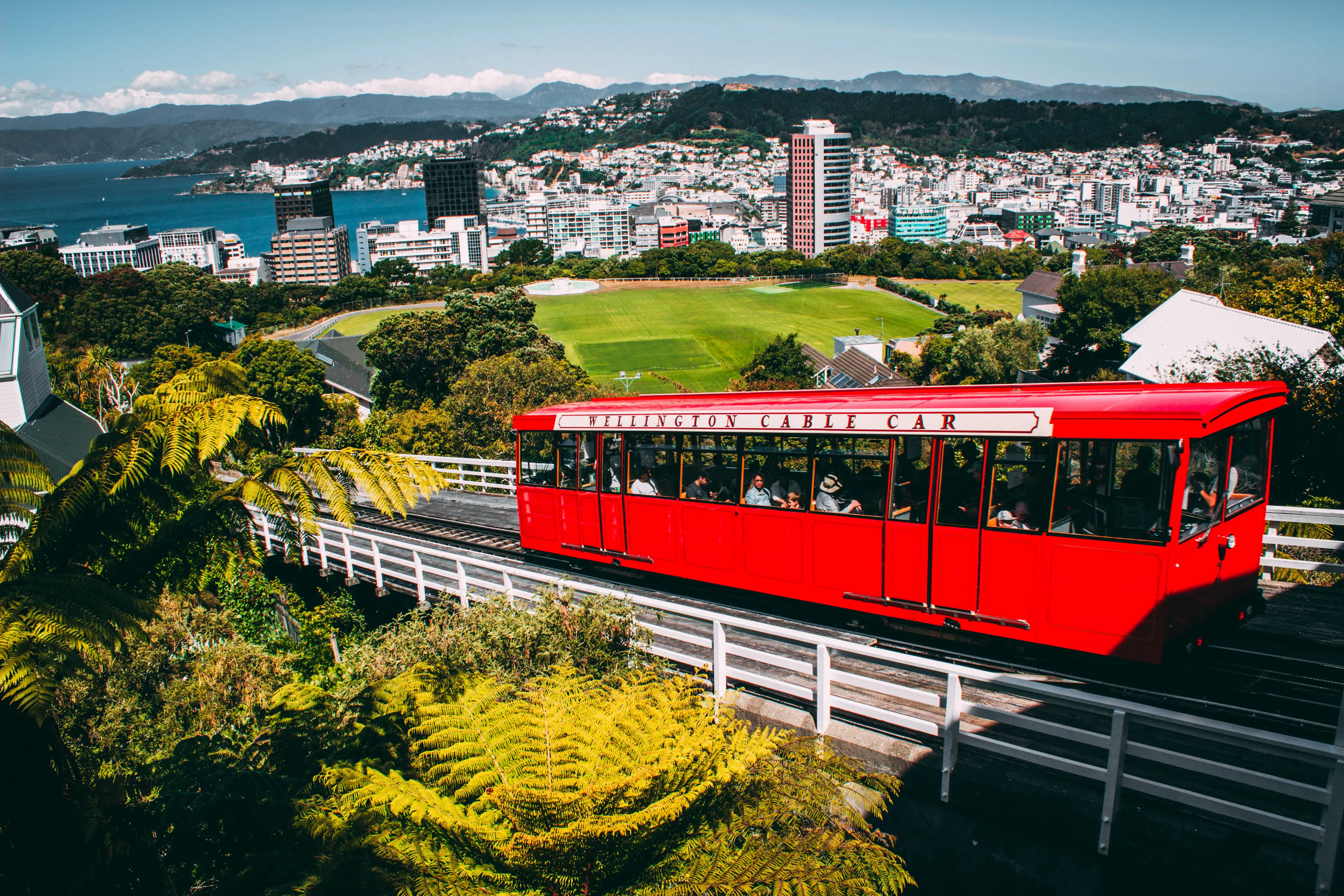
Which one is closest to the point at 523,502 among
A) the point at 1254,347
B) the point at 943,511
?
the point at 943,511

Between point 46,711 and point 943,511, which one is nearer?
point 46,711

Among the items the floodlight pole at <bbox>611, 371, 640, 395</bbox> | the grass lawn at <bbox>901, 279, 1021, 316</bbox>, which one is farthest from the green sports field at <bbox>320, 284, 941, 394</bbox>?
the grass lawn at <bbox>901, 279, 1021, 316</bbox>

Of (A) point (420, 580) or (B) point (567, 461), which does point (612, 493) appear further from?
(A) point (420, 580)

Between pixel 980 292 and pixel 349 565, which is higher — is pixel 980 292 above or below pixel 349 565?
below

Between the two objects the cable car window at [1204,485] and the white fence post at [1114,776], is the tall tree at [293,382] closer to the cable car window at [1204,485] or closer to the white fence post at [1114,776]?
the cable car window at [1204,485]

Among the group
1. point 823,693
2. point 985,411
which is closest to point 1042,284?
point 985,411

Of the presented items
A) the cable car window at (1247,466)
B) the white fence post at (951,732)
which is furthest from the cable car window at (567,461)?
the cable car window at (1247,466)

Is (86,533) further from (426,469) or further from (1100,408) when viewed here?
(1100,408)
